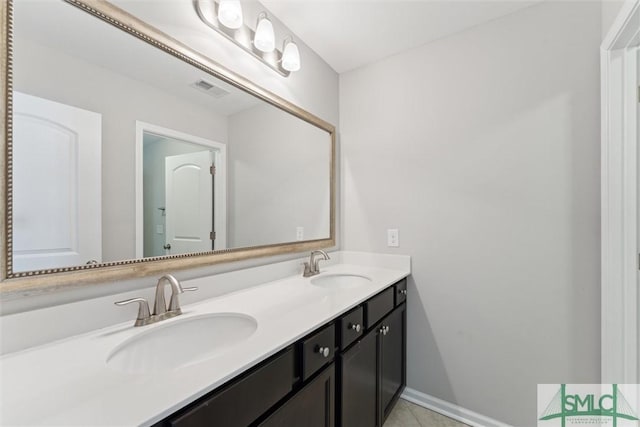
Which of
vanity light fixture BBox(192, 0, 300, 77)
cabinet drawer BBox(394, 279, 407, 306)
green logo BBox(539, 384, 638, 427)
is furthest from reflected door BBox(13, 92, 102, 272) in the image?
green logo BBox(539, 384, 638, 427)

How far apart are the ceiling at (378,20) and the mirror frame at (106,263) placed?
1.69 feet

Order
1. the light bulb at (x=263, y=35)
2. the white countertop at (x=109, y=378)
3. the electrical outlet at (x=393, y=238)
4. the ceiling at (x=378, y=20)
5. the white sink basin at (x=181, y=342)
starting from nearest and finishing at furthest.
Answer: the white countertop at (x=109, y=378)
the white sink basin at (x=181, y=342)
the light bulb at (x=263, y=35)
the ceiling at (x=378, y=20)
the electrical outlet at (x=393, y=238)

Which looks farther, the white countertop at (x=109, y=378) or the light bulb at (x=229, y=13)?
the light bulb at (x=229, y=13)

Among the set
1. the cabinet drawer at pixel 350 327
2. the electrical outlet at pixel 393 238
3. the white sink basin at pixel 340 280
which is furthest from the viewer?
the electrical outlet at pixel 393 238

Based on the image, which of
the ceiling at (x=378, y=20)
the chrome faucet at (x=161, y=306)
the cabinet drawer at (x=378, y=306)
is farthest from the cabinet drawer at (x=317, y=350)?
the ceiling at (x=378, y=20)

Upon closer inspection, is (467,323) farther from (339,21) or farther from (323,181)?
(339,21)

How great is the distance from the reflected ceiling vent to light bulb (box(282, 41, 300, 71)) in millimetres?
427

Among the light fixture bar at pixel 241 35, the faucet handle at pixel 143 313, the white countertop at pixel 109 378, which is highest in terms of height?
the light fixture bar at pixel 241 35

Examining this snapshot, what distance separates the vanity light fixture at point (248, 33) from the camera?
1198 mm

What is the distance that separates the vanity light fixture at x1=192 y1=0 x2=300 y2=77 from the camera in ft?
3.93

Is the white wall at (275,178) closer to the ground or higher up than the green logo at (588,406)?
higher up

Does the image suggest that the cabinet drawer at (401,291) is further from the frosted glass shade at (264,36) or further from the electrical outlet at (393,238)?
the frosted glass shade at (264,36)

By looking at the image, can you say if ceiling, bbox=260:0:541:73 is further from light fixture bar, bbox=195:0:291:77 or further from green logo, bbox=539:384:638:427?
green logo, bbox=539:384:638:427

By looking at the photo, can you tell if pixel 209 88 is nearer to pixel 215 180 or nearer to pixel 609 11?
pixel 215 180
